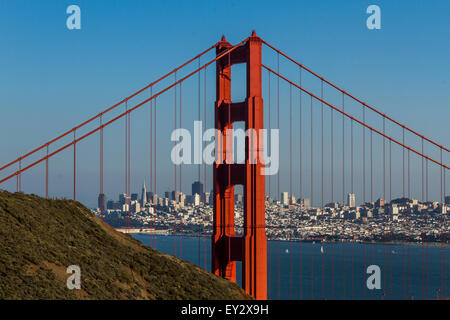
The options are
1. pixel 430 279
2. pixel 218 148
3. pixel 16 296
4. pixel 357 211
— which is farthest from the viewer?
pixel 357 211

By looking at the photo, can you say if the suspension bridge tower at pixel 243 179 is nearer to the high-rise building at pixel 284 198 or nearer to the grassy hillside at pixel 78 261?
the grassy hillside at pixel 78 261

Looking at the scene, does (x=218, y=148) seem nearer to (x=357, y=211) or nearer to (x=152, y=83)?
(x=152, y=83)
